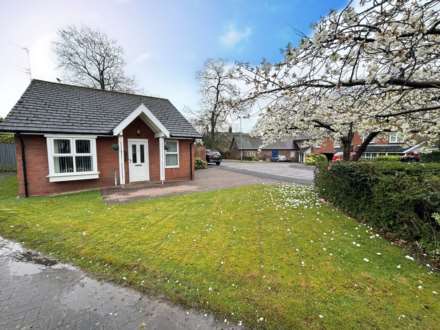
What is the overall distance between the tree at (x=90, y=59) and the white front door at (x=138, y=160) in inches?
688

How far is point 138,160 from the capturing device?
36.6 feet

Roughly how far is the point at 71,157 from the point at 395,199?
11.3 meters

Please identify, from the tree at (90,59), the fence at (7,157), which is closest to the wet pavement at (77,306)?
the fence at (7,157)

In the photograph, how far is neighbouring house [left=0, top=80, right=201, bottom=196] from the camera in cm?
834

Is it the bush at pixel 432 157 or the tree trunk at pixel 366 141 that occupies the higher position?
the tree trunk at pixel 366 141

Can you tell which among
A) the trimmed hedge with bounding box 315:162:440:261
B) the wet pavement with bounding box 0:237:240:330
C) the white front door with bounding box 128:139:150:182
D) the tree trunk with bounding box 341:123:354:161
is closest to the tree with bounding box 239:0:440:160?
the trimmed hedge with bounding box 315:162:440:261

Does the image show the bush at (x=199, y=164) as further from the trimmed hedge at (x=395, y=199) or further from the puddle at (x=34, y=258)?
the puddle at (x=34, y=258)

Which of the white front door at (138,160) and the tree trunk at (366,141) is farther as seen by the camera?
the white front door at (138,160)

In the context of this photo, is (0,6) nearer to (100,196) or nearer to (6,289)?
(100,196)

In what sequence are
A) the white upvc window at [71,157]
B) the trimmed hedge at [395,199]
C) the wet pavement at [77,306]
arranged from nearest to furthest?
1. the wet pavement at [77,306]
2. the trimmed hedge at [395,199]
3. the white upvc window at [71,157]

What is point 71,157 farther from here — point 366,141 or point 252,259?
point 366,141

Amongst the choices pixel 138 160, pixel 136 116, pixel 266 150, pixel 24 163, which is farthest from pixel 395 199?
pixel 266 150

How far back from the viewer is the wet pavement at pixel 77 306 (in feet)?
7.59

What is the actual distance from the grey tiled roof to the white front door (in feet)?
4.69
